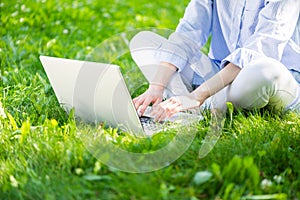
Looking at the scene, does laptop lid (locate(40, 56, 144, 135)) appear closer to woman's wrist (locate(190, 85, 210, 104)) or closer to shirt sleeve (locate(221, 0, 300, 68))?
woman's wrist (locate(190, 85, 210, 104))

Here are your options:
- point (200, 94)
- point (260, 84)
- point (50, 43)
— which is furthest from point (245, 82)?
point (50, 43)

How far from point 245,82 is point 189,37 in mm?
378

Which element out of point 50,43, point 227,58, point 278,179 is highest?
point 227,58

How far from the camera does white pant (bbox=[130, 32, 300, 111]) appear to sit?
2.19 m

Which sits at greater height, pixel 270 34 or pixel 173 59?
pixel 270 34

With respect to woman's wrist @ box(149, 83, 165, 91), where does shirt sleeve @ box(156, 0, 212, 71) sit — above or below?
above

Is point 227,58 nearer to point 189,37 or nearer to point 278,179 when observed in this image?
point 189,37

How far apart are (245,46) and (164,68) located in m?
0.33

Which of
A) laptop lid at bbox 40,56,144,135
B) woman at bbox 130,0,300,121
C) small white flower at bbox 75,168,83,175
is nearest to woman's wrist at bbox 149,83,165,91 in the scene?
woman at bbox 130,0,300,121

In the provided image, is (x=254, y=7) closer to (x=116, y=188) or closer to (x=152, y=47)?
(x=152, y=47)

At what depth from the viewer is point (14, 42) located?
3.42 meters

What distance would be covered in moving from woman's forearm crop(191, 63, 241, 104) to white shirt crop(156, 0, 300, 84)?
39 millimetres

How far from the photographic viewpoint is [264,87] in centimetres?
221

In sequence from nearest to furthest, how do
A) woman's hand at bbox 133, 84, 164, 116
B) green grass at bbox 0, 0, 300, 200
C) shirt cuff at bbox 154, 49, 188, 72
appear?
1. green grass at bbox 0, 0, 300, 200
2. woman's hand at bbox 133, 84, 164, 116
3. shirt cuff at bbox 154, 49, 188, 72
